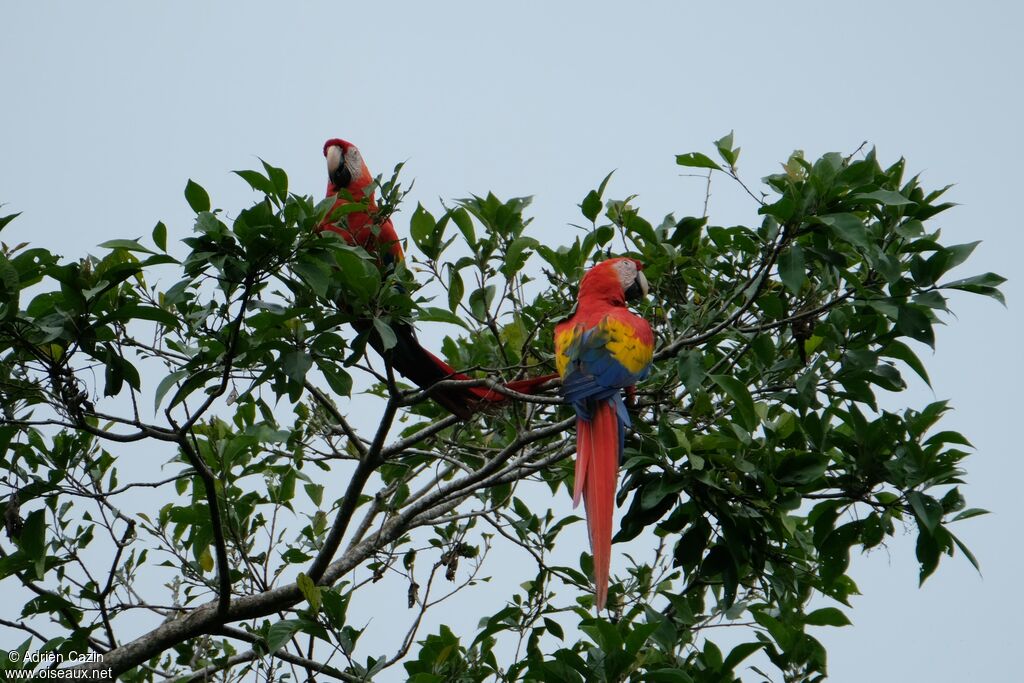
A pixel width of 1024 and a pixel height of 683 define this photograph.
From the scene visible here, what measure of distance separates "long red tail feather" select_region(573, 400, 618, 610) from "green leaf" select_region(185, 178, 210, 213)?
1.18m

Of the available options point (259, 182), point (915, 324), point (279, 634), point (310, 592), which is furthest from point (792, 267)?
point (279, 634)

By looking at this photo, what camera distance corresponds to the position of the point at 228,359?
7.48ft

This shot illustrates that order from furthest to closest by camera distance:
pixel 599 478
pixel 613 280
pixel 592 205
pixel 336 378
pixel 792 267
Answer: pixel 613 280
pixel 592 205
pixel 599 478
pixel 336 378
pixel 792 267

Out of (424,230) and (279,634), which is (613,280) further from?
(279,634)

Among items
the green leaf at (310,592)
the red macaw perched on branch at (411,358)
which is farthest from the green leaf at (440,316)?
the green leaf at (310,592)

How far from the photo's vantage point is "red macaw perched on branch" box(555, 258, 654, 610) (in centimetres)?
254

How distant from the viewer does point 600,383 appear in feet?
8.71

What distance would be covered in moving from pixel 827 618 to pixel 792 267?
1024mm

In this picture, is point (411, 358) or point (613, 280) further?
point (411, 358)

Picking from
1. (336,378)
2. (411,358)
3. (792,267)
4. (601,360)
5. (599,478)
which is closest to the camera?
(792,267)

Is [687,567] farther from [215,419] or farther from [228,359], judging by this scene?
[215,419]

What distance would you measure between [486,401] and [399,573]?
0.69 meters

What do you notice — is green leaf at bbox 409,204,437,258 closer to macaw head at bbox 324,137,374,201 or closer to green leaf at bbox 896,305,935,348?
green leaf at bbox 896,305,935,348

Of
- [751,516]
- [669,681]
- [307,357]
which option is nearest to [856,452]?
[751,516]
